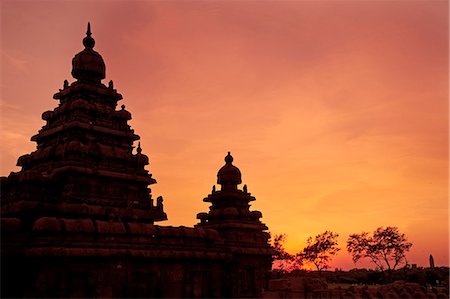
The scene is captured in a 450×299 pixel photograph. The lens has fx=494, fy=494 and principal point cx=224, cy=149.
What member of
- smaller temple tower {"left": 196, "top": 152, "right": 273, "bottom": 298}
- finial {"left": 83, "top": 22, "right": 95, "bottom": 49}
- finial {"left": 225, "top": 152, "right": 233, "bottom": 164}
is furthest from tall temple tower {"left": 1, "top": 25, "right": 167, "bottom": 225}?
finial {"left": 225, "top": 152, "right": 233, "bottom": 164}

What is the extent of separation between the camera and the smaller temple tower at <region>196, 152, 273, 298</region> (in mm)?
40469

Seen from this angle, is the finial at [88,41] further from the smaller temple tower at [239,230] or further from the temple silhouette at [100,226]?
the smaller temple tower at [239,230]

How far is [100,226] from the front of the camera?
30266 millimetres

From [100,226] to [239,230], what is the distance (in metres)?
15.3

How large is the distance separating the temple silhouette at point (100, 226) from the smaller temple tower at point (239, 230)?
10 cm

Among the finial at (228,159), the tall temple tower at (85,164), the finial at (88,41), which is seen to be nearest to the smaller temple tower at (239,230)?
the finial at (228,159)

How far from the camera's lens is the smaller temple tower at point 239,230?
4047cm

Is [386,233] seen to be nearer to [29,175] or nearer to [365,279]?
[365,279]

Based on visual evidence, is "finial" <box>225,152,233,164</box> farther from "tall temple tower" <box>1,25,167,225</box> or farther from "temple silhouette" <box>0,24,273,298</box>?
"tall temple tower" <box>1,25,167,225</box>

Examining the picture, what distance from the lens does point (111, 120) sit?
38812 mm

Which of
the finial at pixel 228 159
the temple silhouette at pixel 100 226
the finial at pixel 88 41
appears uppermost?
the finial at pixel 88 41

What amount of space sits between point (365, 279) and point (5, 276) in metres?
61.5

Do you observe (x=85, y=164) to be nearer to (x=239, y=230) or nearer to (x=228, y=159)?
(x=239, y=230)

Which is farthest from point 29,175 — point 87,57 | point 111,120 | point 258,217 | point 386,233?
point 386,233
